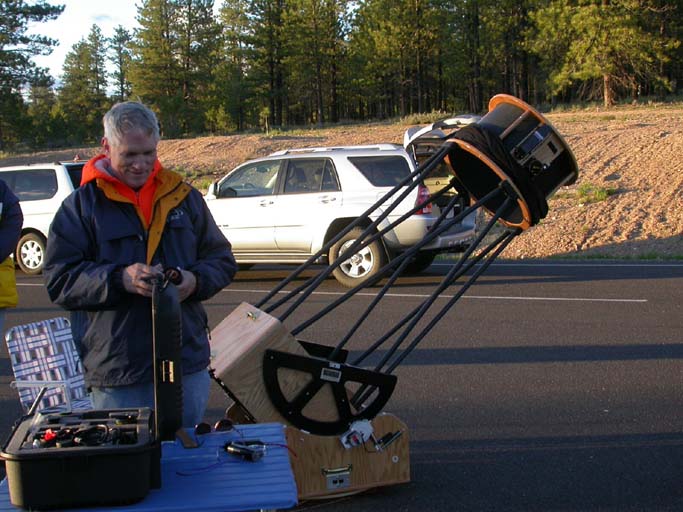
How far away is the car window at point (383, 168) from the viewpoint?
1322 centimetres

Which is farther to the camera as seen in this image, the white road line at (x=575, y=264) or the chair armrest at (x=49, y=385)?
the white road line at (x=575, y=264)

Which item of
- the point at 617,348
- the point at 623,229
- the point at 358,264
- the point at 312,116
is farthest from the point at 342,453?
the point at 312,116

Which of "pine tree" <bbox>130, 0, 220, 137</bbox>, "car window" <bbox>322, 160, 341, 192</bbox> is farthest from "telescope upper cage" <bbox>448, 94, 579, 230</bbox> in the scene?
"pine tree" <bbox>130, 0, 220, 137</bbox>

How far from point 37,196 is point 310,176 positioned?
532 centimetres

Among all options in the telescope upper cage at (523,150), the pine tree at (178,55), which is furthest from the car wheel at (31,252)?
the pine tree at (178,55)

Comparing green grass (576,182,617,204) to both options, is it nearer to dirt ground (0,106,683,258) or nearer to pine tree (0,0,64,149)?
dirt ground (0,106,683,258)

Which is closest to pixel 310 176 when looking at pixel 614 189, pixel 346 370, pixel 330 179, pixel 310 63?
pixel 330 179

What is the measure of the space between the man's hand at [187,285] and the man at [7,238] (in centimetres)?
215

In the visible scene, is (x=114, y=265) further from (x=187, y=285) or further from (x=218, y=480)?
(x=218, y=480)

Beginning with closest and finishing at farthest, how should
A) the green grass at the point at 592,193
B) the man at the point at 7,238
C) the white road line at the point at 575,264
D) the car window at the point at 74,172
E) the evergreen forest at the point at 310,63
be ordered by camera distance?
the man at the point at 7,238 < the white road line at the point at 575,264 < the car window at the point at 74,172 < the green grass at the point at 592,193 < the evergreen forest at the point at 310,63

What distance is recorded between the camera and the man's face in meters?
3.32

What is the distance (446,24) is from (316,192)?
5580 centimetres

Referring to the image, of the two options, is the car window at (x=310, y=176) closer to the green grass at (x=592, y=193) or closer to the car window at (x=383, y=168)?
the car window at (x=383, y=168)

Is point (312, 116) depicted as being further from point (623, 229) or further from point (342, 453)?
point (342, 453)
